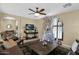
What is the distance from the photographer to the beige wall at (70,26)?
6.01 feet

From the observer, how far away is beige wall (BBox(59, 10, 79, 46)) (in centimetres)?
183

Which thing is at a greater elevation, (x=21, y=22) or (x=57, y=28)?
(x=21, y=22)

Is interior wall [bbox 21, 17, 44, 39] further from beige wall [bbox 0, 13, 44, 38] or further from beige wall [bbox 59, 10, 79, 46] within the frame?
beige wall [bbox 59, 10, 79, 46]

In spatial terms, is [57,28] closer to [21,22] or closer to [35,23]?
[35,23]

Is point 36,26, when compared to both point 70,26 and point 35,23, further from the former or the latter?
point 70,26

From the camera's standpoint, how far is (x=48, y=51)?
1.91 metres

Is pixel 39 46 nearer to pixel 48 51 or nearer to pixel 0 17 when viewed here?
pixel 48 51

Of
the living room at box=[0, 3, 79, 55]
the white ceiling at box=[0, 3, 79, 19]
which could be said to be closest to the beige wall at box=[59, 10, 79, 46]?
the living room at box=[0, 3, 79, 55]

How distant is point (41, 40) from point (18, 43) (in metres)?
0.38

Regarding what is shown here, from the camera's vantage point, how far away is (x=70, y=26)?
185cm

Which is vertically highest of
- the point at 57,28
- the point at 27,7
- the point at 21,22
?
the point at 27,7

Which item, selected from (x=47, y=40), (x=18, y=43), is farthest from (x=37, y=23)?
(x=18, y=43)

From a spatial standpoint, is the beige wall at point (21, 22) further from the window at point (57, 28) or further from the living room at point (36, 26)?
the window at point (57, 28)

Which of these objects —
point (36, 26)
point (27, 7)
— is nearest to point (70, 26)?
point (36, 26)
